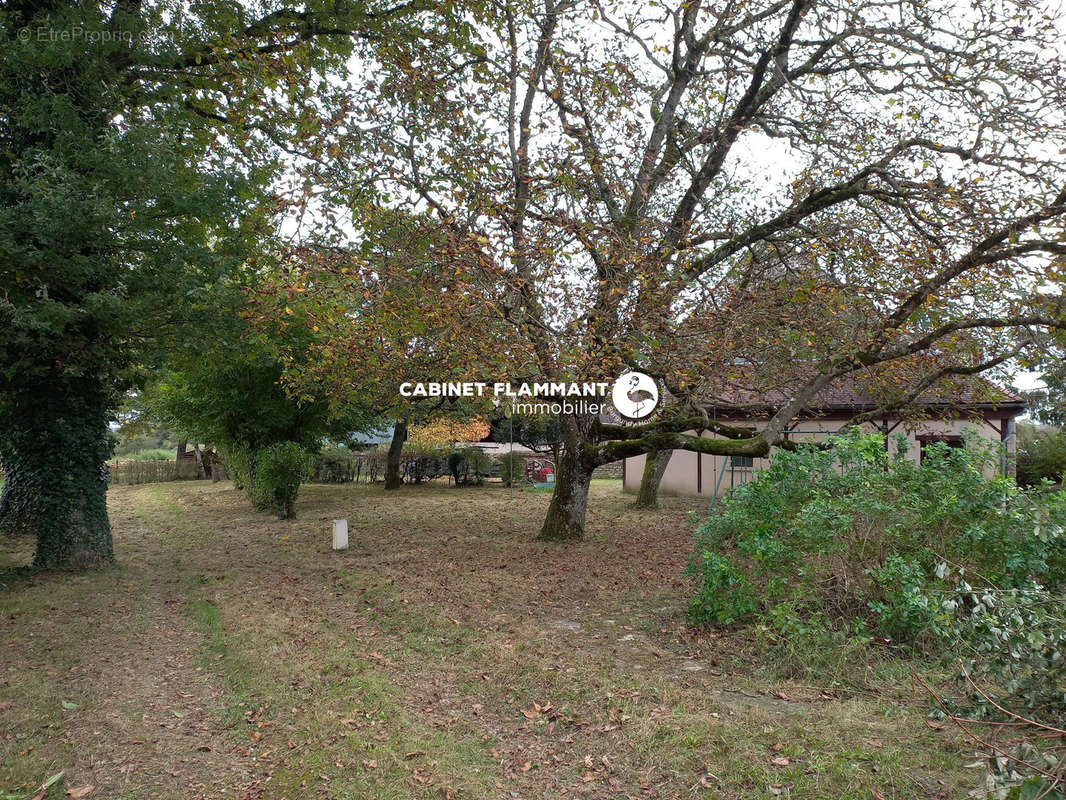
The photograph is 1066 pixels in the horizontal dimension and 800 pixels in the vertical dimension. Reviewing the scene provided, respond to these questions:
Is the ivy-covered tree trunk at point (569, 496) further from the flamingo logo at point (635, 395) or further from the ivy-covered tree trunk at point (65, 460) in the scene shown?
the ivy-covered tree trunk at point (65, 460)

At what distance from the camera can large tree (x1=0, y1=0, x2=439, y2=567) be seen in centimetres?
691

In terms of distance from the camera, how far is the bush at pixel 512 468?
2201 cm

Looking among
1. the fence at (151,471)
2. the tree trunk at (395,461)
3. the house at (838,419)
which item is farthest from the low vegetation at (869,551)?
the fence at (151,471)

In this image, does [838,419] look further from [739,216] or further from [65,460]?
[65,460]

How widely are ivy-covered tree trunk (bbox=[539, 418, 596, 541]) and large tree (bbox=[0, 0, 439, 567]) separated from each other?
18.8ft

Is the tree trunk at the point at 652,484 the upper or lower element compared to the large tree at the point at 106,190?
lower

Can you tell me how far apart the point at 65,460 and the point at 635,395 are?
328 inches

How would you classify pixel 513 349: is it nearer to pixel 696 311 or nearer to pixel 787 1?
pixel 696 311

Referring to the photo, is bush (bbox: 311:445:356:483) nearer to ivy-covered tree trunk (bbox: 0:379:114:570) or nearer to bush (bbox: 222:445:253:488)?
bush (bbox: 222:445:253:488)

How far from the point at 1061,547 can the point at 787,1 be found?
24.9ft

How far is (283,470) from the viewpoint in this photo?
545 inches

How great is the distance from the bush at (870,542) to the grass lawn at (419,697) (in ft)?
1.83

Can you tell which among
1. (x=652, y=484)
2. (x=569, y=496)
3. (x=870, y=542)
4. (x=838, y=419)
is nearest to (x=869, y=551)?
(x=870, y=542)

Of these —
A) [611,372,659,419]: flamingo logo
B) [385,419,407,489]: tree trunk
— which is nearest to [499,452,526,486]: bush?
[385,419,407,489]: tree trunk
